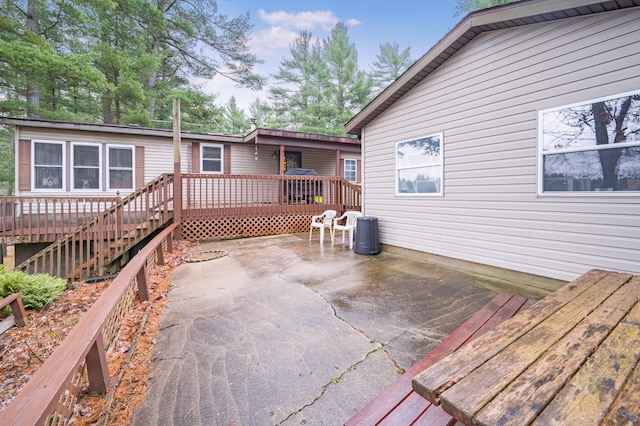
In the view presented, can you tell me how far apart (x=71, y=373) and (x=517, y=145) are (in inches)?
207

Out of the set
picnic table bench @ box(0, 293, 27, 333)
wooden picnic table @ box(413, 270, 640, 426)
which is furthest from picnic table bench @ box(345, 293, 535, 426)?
picnic table bench @ box(0, 293, 27, 333)

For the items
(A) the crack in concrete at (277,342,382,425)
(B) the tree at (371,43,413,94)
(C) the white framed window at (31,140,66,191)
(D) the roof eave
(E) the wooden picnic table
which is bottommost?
(A) the crack in concrete at (277,342,382,425)

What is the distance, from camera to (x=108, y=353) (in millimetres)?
2348

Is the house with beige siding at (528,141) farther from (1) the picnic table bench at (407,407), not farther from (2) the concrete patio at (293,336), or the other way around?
(1) the picnic table bench at (407,407)

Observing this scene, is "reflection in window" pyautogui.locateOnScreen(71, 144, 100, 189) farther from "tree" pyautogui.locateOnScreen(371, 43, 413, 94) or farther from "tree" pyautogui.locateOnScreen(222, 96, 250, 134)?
"tree" pyautogui.locateOnScreen(222, 96, 250, 134)

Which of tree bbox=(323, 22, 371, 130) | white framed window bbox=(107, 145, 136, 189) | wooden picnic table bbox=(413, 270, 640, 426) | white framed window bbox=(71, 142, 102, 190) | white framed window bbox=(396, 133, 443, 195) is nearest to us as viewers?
wooden picnic table bbox=(413, 270, 640, 426)

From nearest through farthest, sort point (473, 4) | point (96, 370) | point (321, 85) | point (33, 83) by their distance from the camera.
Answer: point (96, 370) → point (33, 83) → point (473, 4) → point (321, 85)

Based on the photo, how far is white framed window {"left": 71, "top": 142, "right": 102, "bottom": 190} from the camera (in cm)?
871

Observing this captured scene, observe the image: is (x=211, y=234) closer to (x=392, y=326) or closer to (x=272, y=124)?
(x=392, y=326)

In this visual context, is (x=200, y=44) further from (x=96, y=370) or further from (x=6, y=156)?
(x=96, y=370)

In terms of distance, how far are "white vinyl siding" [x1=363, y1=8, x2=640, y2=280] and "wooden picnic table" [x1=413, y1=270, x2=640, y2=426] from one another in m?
2.50

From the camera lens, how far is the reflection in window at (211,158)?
409 inches

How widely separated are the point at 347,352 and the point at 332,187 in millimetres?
7538

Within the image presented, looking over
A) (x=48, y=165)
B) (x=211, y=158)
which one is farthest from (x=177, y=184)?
(x=48, y=165)
